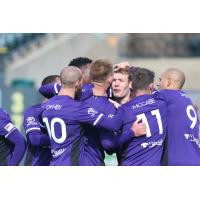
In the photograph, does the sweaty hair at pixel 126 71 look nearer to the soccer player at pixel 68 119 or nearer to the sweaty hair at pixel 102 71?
the sweaty hair at pixel 102 71

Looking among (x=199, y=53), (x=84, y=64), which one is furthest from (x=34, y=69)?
(x=84, y=64)

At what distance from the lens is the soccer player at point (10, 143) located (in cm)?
711

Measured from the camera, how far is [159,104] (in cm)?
654

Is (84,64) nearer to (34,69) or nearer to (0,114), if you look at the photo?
(0,114)

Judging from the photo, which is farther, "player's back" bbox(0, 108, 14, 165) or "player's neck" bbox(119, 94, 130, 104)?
"player's back" bbox(0, 108, 14, 165)

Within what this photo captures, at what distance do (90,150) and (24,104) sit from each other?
11519 mm

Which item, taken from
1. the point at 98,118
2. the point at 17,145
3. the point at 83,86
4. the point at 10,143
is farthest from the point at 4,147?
the point at 98,118

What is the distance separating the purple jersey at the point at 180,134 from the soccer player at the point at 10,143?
1.34 meters

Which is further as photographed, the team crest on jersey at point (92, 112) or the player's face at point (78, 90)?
the player's face at point (78, 90)

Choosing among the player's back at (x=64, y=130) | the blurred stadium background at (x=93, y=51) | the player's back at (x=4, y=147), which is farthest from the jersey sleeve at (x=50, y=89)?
the blurred stadium background at (x=93, y=51)

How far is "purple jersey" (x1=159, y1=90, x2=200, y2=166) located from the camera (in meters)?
6.66

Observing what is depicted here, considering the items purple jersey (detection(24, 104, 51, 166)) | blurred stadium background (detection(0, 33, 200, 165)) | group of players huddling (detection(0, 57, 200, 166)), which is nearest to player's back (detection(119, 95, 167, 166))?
group of players huddling (detection(0, 57, 200, 166))

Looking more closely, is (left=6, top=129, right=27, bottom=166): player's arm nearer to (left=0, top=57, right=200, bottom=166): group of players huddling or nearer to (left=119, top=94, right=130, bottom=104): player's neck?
(left=0, top=57, right=200, bottom=166): group of players huddling

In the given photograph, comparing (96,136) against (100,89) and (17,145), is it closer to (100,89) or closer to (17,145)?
(100,89)
